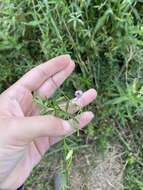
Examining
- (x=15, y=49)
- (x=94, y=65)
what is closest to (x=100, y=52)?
(x=94, y=65)

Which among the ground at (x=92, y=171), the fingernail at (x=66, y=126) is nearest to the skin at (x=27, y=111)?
the fingernail at (x=66, y=126)

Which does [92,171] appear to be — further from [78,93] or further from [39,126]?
[39,126]

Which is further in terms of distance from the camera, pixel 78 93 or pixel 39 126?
pixel 78 93

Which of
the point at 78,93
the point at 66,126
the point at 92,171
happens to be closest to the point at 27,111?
the point at 78,93

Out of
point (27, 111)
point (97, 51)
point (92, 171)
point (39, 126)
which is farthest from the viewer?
point (92, 171)

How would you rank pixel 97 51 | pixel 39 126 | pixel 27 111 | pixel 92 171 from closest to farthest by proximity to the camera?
pixel 39 126 < pixel 27 111 < pixel 97 51 < pixel 92 171

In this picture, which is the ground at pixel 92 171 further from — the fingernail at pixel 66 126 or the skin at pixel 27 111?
the fingernail at pixel 66 126

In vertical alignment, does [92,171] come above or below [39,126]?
below
